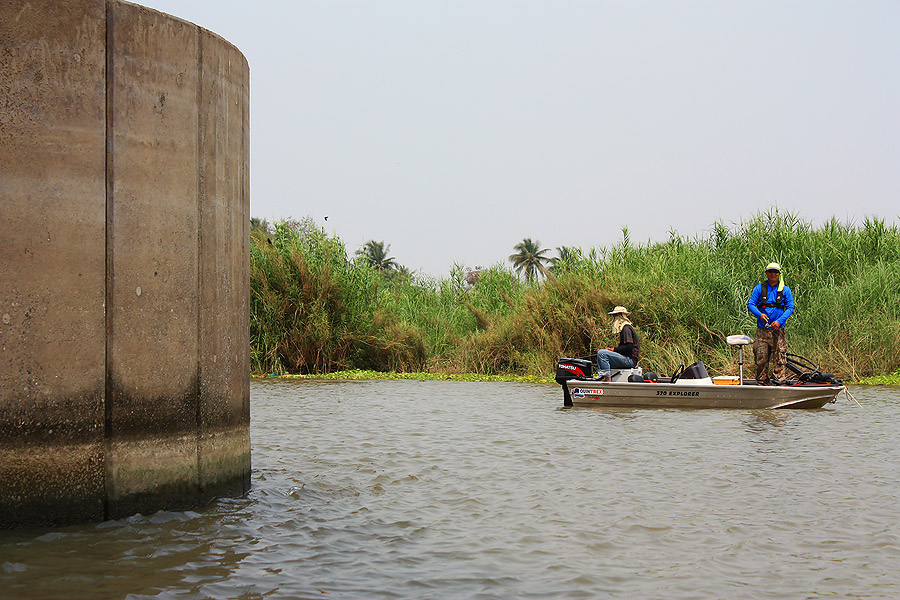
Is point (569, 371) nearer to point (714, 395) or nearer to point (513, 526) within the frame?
point (714, 395)

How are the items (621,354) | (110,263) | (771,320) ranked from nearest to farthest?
(110,263)
(771,320)
(621,354)

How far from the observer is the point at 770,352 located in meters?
15.1

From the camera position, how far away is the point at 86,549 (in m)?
4.78

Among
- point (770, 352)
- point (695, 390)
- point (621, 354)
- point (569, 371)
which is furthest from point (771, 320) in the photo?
point (569, 371)

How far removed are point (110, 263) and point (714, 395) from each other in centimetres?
1094

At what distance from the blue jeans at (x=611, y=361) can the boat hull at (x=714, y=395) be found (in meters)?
0.57

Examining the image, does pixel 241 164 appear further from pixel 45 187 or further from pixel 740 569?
pixel 740 569

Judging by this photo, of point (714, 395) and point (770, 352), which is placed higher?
point (770, 352)

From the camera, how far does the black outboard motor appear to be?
47.6 ft

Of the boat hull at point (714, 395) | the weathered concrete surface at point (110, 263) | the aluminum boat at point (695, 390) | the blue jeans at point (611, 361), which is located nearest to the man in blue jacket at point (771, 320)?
the aluminum boat at point (695, 390)

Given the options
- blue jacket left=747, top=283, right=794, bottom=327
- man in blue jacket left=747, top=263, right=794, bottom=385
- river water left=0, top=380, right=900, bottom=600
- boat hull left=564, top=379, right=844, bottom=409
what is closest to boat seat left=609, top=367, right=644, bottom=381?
boat hull left=564, top=379, right=844, bottom=409

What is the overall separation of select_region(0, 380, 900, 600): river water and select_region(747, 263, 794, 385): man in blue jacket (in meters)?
4.02

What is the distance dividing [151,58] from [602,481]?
16.4 ft

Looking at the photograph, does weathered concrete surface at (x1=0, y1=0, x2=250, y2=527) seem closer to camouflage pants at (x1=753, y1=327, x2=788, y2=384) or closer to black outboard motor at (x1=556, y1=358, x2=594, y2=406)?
black outboard motor at (x1=556, y1=358, x2=594, y2=406)
